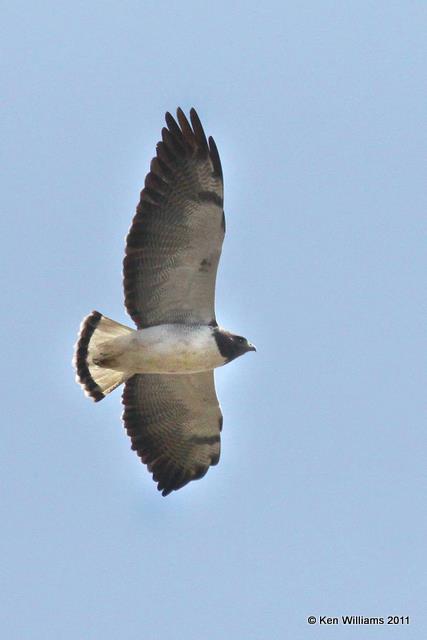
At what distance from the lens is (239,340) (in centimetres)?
2020

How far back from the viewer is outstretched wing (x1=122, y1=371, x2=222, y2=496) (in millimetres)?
20984

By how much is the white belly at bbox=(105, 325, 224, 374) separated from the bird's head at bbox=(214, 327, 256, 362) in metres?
0.07

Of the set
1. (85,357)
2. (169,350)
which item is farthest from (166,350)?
(85,357)

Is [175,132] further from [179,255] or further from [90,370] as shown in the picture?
[90,370]

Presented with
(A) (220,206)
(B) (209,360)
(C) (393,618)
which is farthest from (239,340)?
(C) (393,618)

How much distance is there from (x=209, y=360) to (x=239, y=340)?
1.56 ft

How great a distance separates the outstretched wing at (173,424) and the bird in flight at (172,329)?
13mm

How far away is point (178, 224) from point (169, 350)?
1593 millimetres

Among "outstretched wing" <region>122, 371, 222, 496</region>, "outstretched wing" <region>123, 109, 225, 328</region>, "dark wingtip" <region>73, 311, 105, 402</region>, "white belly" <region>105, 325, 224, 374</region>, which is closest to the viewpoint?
"outstretched wing" <region>123, 109, 225, 328</region>

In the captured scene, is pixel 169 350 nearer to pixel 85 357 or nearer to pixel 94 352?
pixel 94 352

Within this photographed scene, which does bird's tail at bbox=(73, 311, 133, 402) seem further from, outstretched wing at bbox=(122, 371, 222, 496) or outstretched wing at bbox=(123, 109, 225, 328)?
outstretched wing at bbox=(122, 371, 222, 496)

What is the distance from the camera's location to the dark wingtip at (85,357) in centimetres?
2027

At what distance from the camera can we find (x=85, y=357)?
20.4 meters

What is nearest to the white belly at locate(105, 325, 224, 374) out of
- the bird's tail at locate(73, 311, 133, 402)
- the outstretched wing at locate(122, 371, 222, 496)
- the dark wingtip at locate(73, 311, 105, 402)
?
the bird's tail at locate(73, 311, 133, 402)
